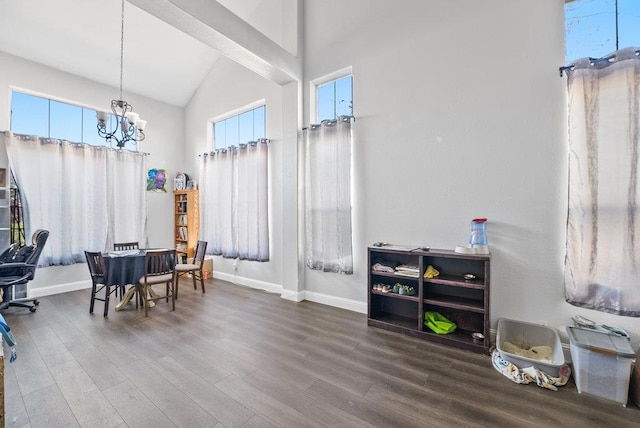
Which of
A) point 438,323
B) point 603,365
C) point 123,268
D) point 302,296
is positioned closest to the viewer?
point 603,365

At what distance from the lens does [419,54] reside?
3.02m

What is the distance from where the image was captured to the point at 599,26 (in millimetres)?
2246

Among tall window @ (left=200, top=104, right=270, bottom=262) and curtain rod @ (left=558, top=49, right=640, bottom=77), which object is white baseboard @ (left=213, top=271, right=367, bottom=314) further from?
curtain rod @ (left=558, top=49, right=640, bottom=77)

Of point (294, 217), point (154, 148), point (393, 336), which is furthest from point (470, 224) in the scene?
point (154, 148)

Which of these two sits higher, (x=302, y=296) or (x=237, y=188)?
(x=237, y=188)

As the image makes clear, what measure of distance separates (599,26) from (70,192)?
275 inches

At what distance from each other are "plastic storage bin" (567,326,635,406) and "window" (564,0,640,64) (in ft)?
7.45

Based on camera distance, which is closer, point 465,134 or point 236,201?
point 465,134

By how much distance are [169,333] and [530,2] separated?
4.80 m

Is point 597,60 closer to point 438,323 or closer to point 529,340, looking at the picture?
point 529,340

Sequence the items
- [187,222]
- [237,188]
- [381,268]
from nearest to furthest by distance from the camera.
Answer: [381,268] → [237,188] → [187,222]

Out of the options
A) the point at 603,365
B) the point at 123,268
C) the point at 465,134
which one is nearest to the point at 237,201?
the point at 123,268

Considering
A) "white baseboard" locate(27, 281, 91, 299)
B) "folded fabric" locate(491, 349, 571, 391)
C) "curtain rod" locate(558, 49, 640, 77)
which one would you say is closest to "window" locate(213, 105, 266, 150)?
"white baseboard" locate(27, 281, 91, 299)

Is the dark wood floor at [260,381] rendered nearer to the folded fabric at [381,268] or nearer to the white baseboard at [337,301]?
the white baseboard at [337,301]
